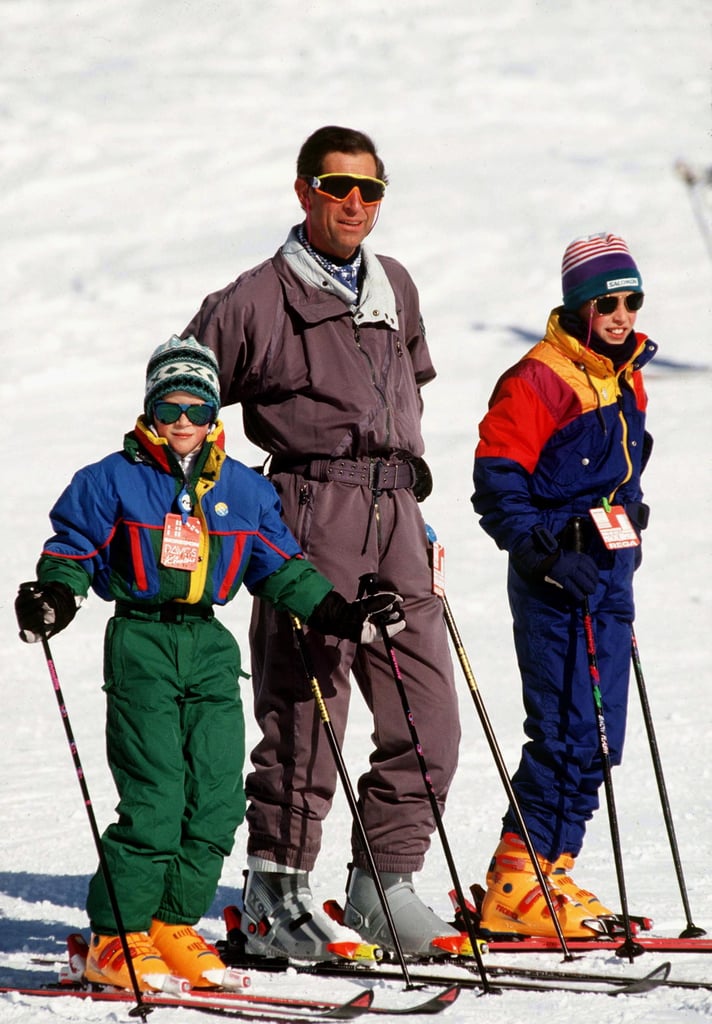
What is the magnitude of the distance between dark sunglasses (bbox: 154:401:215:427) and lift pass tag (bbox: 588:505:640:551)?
1.22 meters

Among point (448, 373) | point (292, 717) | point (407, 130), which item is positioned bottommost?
point (292, 717)

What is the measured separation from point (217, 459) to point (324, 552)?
47 centimetres

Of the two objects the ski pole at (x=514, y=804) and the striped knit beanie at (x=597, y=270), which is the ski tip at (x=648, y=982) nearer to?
the ski pole at (x=514, y=804)

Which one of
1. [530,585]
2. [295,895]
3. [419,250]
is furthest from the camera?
[419,250]

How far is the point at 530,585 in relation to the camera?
4.64 meters

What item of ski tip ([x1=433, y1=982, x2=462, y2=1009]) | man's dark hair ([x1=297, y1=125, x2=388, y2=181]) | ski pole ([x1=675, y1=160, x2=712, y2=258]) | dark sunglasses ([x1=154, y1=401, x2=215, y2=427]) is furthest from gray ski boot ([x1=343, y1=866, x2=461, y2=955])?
ski pole ([x1=675, y1=160, x2=712, y2=258])

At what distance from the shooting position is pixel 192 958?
392 cm

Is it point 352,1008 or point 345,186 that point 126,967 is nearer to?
point 352,1008

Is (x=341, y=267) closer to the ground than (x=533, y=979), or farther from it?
farther from it

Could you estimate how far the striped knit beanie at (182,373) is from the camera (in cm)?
399

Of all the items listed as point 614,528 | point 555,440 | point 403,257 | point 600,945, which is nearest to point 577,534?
point 614,528

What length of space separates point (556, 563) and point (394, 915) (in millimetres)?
1100

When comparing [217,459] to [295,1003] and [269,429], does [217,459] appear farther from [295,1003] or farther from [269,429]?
[295,1003]

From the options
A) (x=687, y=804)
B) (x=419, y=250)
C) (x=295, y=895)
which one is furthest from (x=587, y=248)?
(x=419, y=250)
